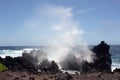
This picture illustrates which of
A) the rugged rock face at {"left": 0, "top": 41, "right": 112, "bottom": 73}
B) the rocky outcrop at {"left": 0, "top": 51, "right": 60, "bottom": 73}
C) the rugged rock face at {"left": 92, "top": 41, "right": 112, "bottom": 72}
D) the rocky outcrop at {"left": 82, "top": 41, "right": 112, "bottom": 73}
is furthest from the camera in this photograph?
the rugged rock face at {"left": 92, "top": 41, "right": 112, "bottom": 72}

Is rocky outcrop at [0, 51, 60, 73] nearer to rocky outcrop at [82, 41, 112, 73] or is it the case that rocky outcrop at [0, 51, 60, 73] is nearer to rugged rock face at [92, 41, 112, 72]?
rocky outcrop at [82, 41, 112, 73]

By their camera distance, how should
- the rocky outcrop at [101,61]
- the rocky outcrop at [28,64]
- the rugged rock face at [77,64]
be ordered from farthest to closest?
the rocky outcrop at [101,61]
the rugged rock face at [77,64]
the rocky outcrop at [28,64]

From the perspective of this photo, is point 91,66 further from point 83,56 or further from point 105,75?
point 105,75

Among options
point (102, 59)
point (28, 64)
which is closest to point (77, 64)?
point (102, 59)

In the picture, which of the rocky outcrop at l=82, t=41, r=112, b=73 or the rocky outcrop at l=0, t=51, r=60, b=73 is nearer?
the rocky outcrop at l=0, t=51, r=60, b=73

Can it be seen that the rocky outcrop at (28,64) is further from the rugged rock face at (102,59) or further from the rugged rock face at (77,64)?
the rugged rock face at (102,59)

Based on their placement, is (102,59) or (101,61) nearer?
(101,61)

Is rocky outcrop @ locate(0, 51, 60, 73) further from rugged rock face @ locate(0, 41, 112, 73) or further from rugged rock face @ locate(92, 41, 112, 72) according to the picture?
rugged rock face @ locate(92, 41, 112, 72)

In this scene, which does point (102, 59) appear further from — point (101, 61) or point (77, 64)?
point (77, 64)

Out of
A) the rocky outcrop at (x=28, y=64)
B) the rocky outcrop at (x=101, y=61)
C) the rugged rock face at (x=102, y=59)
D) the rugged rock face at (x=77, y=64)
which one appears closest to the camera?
the rocky outcrop at (x=28, y=64)

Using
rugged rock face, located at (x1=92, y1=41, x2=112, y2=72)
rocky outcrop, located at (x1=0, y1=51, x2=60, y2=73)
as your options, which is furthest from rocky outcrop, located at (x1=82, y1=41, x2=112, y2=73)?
rocky outcrop, located at (x1=0, y1=51, x2=60, y2=73)

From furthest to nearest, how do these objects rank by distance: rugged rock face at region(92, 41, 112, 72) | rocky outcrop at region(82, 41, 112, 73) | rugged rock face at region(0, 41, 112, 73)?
rugged rock face at region(92, 41, 112, 72)
rocky outcrop at region(82, 41, 112, 73)
rugged rock face at region(0, 41, 112, 73)

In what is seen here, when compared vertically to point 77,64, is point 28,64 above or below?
above

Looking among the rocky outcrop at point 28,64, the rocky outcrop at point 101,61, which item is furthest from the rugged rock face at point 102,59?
the rocky outcrop at point 28,64
